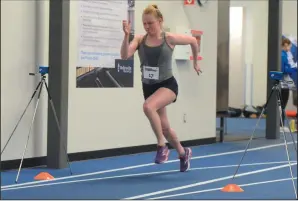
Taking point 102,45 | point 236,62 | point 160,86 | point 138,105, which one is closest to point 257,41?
point 236,62

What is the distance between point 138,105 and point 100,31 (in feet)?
3.85

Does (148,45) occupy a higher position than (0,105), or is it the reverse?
(148,45)

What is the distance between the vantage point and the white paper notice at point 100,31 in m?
6.76

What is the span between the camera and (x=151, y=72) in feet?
18.4

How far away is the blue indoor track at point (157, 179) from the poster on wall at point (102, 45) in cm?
97

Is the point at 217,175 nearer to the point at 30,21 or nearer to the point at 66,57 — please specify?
the point at 66,57

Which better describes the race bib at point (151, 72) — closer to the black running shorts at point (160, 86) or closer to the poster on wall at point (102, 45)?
the black running shorts at point (160, 86)

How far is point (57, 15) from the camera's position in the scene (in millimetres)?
6078

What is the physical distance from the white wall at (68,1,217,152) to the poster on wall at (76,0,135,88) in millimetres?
97

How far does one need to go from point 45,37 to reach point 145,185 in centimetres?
211

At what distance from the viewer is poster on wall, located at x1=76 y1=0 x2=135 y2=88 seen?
677 cm

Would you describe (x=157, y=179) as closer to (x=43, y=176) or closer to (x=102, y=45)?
(x=43, y=176)

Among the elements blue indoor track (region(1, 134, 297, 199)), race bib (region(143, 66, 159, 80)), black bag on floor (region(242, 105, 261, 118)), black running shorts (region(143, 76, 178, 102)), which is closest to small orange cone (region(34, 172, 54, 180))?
blue indoor track (region(1, 134, 297, 199))

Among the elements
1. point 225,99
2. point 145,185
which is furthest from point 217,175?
point 225,99
